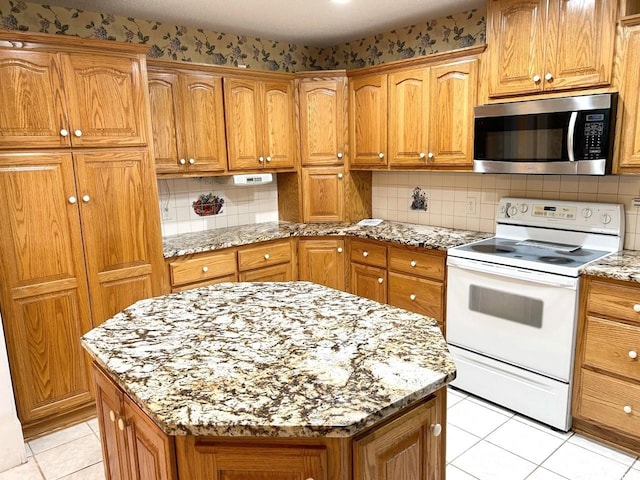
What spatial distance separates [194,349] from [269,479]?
487 mm

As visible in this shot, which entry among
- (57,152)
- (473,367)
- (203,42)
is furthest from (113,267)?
(473,367)

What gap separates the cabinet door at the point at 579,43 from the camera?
2396mm

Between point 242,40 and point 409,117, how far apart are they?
155cm

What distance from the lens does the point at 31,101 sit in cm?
242

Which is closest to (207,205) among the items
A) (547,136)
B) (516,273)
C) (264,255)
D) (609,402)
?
(264,255)

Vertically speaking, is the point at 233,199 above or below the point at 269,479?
above

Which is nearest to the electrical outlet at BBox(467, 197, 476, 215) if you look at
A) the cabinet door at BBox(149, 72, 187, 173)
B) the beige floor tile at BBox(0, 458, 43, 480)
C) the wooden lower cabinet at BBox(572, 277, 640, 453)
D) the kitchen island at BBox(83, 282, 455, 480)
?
the wooden lower cabinet at BBox(572, 277, 640, 453)

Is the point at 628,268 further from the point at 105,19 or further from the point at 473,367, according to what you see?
the point at 105,19

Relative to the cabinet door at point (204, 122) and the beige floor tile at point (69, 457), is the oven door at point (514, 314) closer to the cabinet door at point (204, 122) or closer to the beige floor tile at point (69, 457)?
the cabinet door at point (204, 122)

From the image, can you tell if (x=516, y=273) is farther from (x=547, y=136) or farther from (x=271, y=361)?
(x=271, y=361)

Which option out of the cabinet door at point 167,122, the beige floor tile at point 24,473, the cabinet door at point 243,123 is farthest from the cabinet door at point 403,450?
the cabinet door at point 243,123

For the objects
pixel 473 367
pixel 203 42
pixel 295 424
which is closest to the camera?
pixel 295 424

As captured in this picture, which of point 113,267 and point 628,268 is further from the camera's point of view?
point 113,267

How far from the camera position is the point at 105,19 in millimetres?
3180
